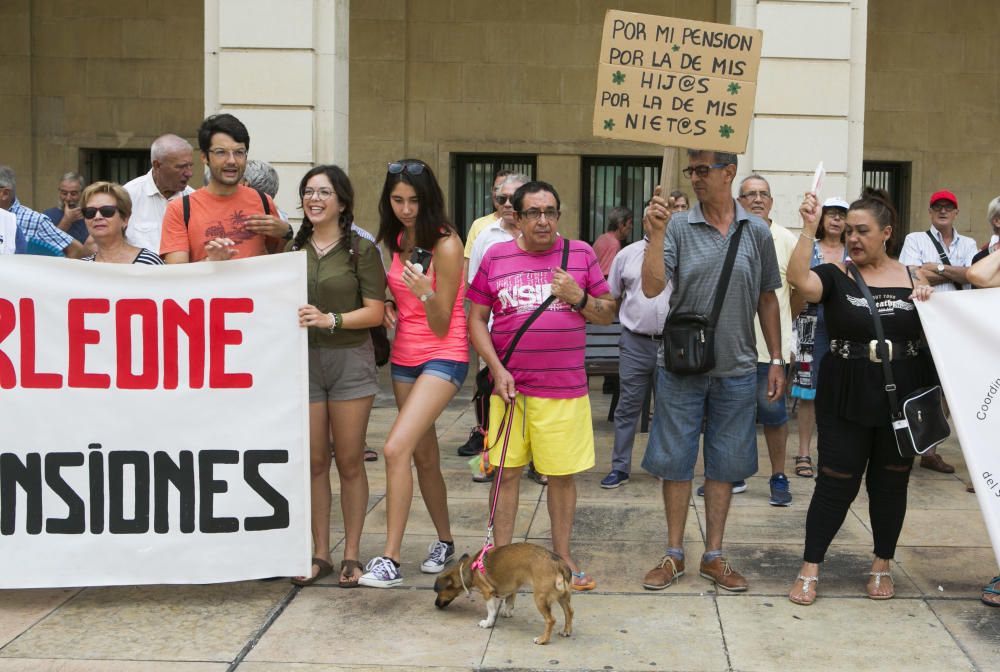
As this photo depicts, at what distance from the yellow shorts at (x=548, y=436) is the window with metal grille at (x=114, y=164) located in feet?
36.5

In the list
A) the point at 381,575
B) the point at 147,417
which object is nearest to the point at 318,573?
the point at 381,575

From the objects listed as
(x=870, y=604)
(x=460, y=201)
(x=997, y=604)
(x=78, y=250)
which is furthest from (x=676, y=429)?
(x=460, y=201)

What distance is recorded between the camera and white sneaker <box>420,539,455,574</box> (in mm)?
5914

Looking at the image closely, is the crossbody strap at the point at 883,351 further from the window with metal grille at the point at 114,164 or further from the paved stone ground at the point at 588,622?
the window with metal grille at the point at 114,164

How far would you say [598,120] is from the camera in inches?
216

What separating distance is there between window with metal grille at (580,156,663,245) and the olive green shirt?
9980mm

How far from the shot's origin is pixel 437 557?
235 inches

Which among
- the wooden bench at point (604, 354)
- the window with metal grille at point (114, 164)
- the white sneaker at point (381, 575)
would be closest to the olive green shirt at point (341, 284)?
the white sneaker at point (381, 575)

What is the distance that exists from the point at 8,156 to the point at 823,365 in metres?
12.5

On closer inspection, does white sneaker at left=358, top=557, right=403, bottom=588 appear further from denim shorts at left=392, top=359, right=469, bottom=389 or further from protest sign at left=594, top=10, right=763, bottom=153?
protest sign at left=594, top=10, right=763, bottom=153

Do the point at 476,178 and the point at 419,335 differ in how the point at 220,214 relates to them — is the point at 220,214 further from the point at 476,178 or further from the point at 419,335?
the point at 476,178

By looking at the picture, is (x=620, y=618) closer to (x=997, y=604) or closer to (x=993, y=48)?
(x=997, y=604)

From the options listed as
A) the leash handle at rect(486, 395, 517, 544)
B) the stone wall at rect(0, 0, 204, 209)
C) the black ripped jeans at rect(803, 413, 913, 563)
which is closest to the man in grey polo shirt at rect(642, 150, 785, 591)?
the black ripped jeans at rect(803, 413, 913, 563)

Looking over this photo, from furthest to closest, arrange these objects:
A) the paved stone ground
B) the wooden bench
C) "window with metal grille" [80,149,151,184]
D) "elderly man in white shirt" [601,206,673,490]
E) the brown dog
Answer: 1. "window with metal grille" [80,149,151,184]
2. the wooden bench
3. "elderly man in white shirt" [601,206,673,490]
4. the brown dog
5. the paved stone ground
